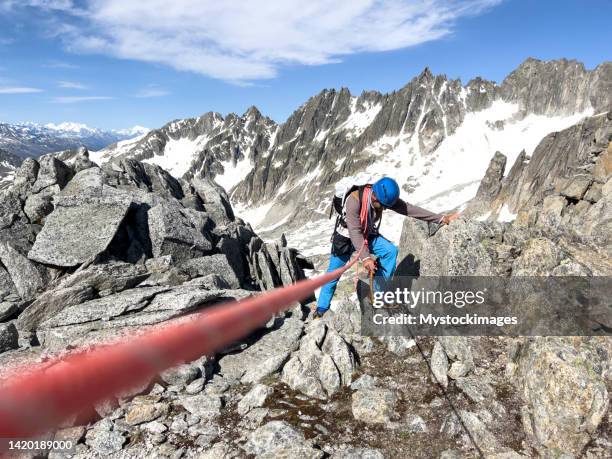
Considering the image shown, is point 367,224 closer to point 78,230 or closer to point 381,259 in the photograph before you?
point 381,259

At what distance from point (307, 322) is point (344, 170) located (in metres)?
184

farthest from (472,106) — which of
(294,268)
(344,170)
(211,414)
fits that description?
(211,414)

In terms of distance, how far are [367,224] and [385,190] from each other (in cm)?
103

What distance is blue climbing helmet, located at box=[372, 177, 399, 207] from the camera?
9758mm

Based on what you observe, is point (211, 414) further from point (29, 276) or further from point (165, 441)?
point (29, 276)

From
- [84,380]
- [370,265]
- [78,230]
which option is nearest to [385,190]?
[370,265]

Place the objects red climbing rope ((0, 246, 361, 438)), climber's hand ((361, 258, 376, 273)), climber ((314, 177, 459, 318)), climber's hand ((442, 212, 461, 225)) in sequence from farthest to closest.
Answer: climber's hand ((442, 212, 461, 225)) < climber ((314, 177, 459, 318)) < climber's hand ((361, 258, 376, 273)) < red climbing rope ((0, 246, 361, 438))

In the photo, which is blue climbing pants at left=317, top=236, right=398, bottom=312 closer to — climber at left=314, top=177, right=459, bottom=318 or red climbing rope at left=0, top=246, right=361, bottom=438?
climber at left=314, top=177, right=459, bottom=318

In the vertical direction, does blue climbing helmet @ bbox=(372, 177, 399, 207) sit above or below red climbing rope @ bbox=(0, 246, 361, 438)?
above

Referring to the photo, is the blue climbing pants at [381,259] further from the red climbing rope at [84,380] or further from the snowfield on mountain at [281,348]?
the red climbing rope at [84,380]

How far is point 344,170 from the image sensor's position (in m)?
192

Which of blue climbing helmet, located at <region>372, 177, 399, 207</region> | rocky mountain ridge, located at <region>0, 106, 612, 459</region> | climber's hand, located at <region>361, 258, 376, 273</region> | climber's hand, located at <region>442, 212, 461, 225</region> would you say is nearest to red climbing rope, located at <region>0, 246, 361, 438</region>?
rocky mountain ridge, located at <region>0, 106, 612, 459</region>

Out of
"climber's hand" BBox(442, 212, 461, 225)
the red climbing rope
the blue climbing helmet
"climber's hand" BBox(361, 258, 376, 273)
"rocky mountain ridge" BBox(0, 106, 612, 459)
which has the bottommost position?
"rocky mountain ridge" BBox(0, 106, 612, 459)

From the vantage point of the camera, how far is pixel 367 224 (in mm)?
10125
